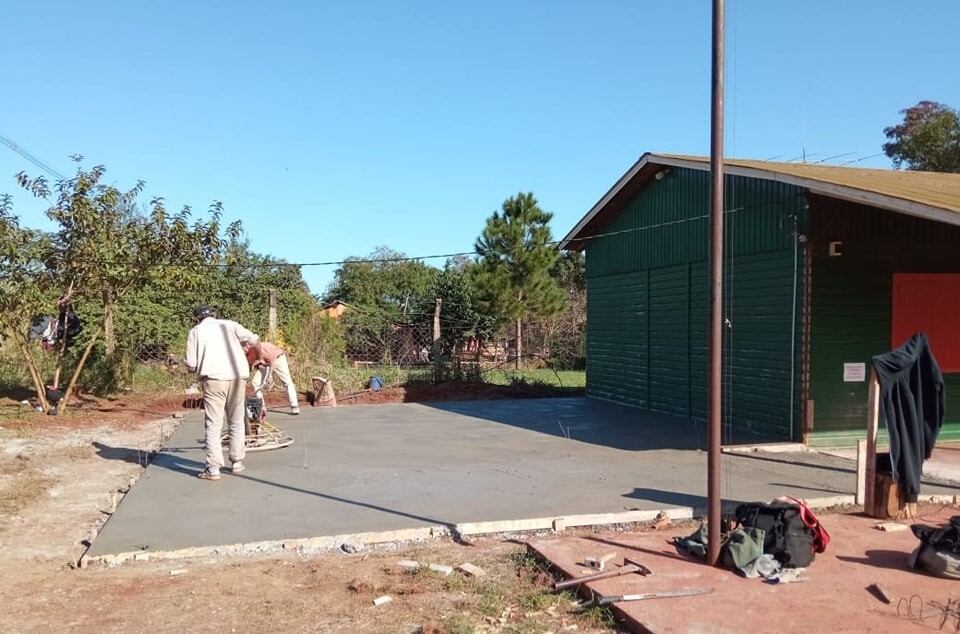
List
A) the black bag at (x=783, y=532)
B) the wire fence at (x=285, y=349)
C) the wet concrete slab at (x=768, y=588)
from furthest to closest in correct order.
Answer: the wire fence at (x=285, y=349), the black bag at (x=783, y=532), the wet concrete slab at (x=768, y=588)

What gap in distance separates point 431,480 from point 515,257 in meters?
16.1

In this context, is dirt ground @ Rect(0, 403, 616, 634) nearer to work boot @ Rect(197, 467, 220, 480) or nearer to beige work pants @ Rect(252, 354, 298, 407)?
work boot @ Rect(197, 467, 220, 480)

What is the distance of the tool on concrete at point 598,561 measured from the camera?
5055 mm

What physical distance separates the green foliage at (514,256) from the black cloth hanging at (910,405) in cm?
1710

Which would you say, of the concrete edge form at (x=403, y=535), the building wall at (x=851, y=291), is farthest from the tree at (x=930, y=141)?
the concrete edge form at (x=403, y=535)

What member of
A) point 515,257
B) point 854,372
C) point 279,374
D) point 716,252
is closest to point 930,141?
point 515,257

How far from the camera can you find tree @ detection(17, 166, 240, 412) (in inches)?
504

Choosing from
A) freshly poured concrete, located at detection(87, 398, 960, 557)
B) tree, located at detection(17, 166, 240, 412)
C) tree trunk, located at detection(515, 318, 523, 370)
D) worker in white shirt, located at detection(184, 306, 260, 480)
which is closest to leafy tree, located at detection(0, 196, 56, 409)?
tree, located at detection(17, 166, 240, 412)

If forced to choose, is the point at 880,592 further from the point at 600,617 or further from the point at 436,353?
the point at 436,353

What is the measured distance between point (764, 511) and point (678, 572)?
832 millimetres

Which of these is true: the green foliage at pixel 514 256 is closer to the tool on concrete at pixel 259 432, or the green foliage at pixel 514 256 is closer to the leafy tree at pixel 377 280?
the tool on concrete at pixel 259 432

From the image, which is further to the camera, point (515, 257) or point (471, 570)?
point (515, 257)

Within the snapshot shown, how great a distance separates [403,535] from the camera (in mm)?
6000

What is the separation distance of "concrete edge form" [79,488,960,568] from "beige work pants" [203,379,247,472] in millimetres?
2450
